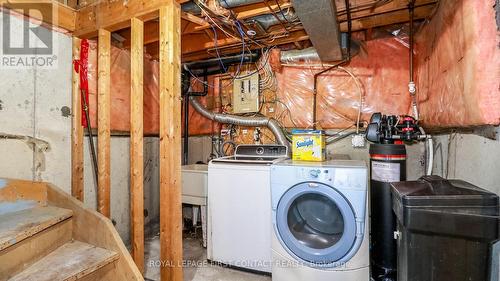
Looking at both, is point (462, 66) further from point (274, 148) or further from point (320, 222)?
point (274, 148)

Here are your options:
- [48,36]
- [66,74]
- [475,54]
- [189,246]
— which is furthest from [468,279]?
[48,36]

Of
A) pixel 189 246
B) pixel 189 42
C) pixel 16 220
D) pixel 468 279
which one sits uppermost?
pixel 189 42

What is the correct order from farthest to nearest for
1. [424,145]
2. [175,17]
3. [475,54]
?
[424,145]
[175,17]
[475,54]

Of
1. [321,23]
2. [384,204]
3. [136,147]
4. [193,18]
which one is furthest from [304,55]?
[136,147]

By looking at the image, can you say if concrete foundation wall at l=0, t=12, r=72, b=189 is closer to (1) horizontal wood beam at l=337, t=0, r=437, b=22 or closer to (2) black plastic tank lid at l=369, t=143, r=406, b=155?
(1) horizontal wood beam at l=337, t=0, r=437, b=22

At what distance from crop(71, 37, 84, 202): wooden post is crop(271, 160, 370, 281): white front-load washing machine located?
173 centimetres

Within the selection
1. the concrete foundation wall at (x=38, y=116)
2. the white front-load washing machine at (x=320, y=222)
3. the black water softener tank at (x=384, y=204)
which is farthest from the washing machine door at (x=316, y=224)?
the concrete foundation wall at (x=38, y=116)

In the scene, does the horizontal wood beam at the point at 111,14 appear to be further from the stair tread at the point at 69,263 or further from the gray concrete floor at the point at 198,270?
the gray concrete floor at the point at 198,270

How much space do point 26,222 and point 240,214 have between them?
4.72ft

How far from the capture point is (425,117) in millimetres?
2123

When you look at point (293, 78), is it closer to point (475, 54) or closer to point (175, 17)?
point (175, 17)

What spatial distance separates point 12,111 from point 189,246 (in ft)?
6.56

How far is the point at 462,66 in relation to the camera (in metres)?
1.38

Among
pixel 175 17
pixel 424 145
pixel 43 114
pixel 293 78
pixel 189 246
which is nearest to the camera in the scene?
pixel 175 17
